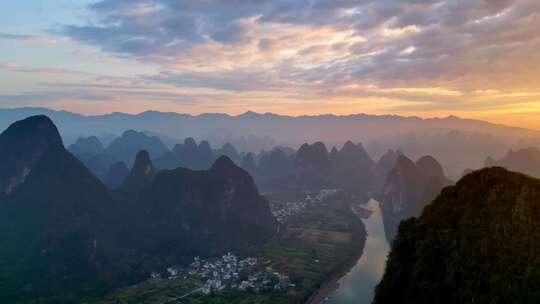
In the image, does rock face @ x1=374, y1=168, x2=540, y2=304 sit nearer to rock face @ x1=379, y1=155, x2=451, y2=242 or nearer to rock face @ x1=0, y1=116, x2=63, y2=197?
rock face @ x1=379, y1=155, x2=451, y2=242

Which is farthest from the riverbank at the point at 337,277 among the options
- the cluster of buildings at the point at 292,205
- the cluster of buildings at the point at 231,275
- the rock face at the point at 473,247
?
the rock face at the point at 473,247

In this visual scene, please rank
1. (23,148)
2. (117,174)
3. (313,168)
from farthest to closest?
(313,168) < (117,174) < (23,148)

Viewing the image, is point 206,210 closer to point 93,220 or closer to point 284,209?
point 93,220

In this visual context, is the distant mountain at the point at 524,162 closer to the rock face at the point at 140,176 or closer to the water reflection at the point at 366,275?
the water reflection at the point at 366,275

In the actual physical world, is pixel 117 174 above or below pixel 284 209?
above

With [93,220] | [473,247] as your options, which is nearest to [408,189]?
[93,220]

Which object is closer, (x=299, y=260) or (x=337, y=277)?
(x=337, y=277)

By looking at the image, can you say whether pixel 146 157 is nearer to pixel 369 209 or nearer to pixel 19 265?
pixel 19 265
